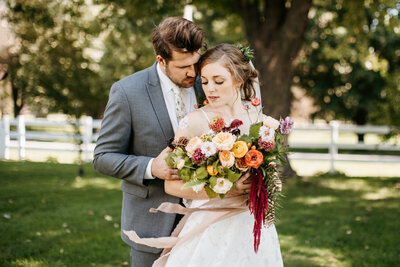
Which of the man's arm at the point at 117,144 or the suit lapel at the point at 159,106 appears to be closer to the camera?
the man's arm at the point at 117,144

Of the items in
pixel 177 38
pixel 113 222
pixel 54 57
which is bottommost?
pixel 113 222

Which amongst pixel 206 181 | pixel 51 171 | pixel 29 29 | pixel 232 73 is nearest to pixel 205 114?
pixel 232 73

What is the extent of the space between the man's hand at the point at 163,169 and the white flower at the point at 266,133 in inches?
21.0

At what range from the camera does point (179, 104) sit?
2.87 metres

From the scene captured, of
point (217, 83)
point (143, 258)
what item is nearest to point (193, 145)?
point (217, 83)

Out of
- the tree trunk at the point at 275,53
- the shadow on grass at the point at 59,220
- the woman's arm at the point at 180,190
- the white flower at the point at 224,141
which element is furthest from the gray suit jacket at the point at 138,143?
the tree trunk at the point at 275,53

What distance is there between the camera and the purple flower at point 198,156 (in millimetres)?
2219

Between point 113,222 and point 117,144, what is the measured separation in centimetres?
421

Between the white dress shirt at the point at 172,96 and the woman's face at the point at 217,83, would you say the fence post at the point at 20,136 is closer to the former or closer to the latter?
the white dress shirt at the point at 172,96

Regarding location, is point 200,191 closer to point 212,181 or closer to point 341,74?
point 212,181

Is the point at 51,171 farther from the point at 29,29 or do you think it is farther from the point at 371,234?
the point at 371,234

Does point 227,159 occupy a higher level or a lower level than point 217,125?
lower

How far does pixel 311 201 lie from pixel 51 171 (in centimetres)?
662

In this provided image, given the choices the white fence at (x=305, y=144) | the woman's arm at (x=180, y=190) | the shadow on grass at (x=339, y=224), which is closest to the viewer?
the woman's arm at (x=180, y=190)
